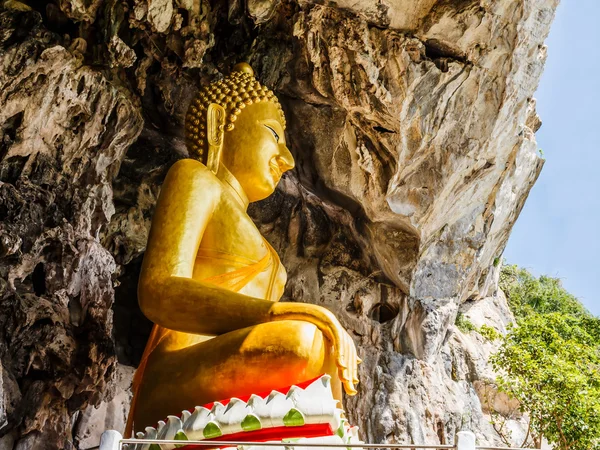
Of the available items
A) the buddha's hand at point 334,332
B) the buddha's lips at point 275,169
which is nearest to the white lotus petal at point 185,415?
the buddha's hand at point 334,332

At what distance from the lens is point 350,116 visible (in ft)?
18.3

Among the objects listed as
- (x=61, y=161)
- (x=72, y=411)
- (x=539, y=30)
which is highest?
(x=539, y=30)

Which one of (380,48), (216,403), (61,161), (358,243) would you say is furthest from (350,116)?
(216,403)

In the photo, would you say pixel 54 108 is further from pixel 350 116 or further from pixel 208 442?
pixel 208 442

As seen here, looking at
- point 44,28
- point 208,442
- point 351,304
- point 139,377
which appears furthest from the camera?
point 351,304

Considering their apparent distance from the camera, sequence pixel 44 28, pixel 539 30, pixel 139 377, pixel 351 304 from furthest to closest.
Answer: pixel 351 304 < pixel 539 30 < pixel 44 28 < pixel 139 377

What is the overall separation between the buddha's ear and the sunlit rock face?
95 centimetres

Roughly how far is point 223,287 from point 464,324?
3854mm

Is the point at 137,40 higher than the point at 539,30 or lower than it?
lower

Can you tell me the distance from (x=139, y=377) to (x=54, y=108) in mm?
2169

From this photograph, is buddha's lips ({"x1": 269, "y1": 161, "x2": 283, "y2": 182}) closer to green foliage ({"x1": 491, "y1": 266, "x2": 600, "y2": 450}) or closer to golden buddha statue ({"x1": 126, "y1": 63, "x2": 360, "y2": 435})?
golden buddha statue ({"x1": 126, "y1": 63, "x2": 360, "y2": 435})

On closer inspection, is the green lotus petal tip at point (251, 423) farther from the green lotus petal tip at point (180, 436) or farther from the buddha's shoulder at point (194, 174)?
the buddha's shoulder at point (194, 174)

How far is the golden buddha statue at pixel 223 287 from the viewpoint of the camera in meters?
3.21

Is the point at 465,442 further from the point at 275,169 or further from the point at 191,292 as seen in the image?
the point at 275,169
